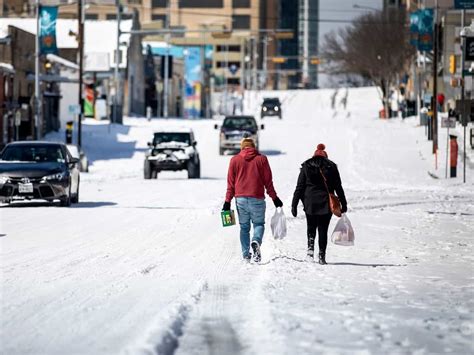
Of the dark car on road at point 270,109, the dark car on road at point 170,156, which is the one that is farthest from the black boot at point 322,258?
the dark car on road at point 270,109

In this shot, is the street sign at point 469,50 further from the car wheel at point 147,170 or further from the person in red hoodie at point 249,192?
the person in red hoodie at point 249,192

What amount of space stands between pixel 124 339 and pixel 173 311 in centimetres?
169

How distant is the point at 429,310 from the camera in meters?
Answer: 12.0

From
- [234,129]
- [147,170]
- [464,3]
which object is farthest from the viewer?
[234,129]

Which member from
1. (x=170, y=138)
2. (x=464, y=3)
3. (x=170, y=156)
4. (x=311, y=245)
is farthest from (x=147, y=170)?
(x=311, y=245)

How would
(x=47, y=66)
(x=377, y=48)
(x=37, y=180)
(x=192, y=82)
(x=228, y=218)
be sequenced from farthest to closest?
(x=192, y=82) < (x=377, y=48) < (x=47, y=66) < (x=37, y=180) < (x=228, y=218)

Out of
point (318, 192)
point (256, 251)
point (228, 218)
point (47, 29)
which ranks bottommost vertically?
point (256, 251)

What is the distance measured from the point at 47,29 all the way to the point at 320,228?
150ft

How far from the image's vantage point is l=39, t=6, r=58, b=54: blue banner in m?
60.4

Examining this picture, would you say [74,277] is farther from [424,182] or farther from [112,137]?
[112,137]

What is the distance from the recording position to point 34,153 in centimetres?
3070

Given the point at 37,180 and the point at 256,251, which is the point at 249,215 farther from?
the point at 37,180

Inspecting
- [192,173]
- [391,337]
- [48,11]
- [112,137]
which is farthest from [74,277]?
[112,137]

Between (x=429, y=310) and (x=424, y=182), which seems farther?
(x=424, y=182)
